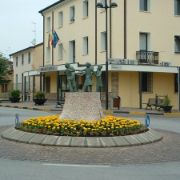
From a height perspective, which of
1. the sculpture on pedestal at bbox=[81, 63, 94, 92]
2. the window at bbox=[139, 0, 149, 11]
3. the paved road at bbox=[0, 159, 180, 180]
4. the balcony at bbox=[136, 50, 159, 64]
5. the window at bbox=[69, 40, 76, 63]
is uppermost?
the window at bbox=[139, 0, 149, 11]

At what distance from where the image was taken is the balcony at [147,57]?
34.7 meters

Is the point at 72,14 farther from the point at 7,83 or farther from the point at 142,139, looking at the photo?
the point at 142,139

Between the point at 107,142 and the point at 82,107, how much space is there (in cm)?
274

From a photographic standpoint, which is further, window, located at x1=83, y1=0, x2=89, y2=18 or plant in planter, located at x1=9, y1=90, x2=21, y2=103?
plant in planter, located at x1=9, y1=90, x2=21, y2=103

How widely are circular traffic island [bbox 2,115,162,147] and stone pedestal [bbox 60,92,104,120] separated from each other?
814 millimetres

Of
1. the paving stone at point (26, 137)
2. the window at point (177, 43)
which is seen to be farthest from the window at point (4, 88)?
the paving stone at point (26, 137)

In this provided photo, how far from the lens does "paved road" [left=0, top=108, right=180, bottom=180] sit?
8930mm

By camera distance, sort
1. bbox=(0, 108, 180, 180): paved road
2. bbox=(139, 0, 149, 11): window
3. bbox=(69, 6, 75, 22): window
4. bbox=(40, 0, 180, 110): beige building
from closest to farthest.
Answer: bbox=(0, 108, 180, 180): paved road < bbox=(40, 0, 180, 110): beige building < bbox=(139, 0, 149, 11): window < bbox=(69, 6, 75, 22): window

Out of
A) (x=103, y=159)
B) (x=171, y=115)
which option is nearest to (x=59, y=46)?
(x=171, y=115)

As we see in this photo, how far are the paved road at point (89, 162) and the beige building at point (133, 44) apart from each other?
19.9m

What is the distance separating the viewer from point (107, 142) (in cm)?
1266

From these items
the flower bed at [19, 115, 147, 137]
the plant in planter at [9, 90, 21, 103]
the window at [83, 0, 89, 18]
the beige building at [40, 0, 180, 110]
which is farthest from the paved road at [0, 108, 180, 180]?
the plant in planter at [9, 90, 21, 103]

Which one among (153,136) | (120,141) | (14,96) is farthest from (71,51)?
(120,141)

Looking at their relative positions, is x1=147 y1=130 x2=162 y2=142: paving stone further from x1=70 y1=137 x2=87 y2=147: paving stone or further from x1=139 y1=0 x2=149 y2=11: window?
x1=139 y1=0 x2=149 y2=11: window
